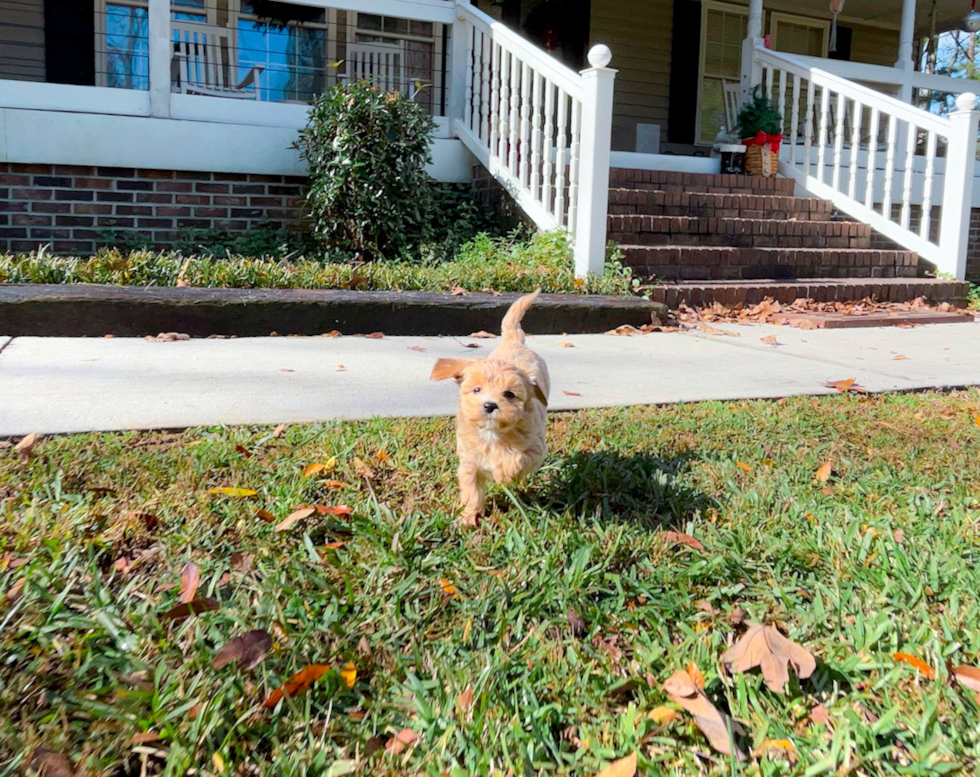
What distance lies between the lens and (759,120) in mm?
9383

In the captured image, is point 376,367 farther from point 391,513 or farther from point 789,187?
point 789,187

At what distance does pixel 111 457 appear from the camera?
248 cm

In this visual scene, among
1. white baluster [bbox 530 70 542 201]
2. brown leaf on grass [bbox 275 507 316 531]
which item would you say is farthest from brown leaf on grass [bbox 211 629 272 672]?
white baluster [bbox 530 70 542 201]

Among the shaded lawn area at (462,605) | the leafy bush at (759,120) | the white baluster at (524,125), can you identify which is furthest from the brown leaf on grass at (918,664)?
the leafy bush at (759,120)

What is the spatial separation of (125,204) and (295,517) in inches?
244

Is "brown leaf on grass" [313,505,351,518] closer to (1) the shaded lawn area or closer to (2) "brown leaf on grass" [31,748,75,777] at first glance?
(1) the shaded lawn area

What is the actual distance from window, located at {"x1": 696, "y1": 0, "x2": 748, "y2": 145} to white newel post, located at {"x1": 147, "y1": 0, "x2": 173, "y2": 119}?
9.01 metres

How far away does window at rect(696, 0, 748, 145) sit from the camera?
13984 mm

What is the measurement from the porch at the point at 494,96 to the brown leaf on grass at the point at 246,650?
17.4ft

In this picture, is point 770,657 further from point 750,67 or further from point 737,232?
point 750,67

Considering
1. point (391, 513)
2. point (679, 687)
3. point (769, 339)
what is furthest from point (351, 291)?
point (679, 687)

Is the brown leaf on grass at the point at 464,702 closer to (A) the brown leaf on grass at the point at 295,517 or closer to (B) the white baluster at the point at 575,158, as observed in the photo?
(A) the brown leaf on grass at the point at 295,517

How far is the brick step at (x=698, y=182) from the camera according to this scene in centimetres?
859

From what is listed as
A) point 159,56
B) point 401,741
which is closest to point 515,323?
point 401,741
